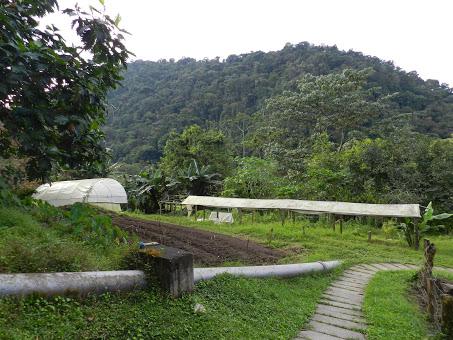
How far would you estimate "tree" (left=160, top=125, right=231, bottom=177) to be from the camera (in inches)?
1092

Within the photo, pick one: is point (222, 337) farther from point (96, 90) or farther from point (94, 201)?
point (94, 201)

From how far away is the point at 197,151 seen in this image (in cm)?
2819

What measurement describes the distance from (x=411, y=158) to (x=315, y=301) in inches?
545

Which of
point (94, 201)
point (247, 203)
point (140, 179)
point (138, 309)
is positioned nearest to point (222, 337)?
point (138, 309)

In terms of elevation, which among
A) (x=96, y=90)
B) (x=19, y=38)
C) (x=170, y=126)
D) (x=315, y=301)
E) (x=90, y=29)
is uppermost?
(x=170, y=126)

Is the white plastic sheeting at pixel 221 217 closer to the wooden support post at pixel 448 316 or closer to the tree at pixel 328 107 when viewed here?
the tree at pixel 328 107

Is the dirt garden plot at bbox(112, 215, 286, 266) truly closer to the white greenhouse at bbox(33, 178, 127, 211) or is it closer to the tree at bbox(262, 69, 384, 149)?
the white greenhouse at bbox(33, 178, 127, 211)

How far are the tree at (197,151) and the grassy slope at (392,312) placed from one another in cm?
2076

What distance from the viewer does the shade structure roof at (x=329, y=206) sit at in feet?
41.3

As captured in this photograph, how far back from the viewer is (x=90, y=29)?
3.42 m

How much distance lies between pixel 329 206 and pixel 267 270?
9.10m

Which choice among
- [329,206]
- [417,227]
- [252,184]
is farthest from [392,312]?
[252,184]

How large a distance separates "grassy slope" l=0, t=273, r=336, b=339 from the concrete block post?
0.12m

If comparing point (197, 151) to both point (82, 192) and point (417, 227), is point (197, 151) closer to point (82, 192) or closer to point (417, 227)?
point (82, 192)
